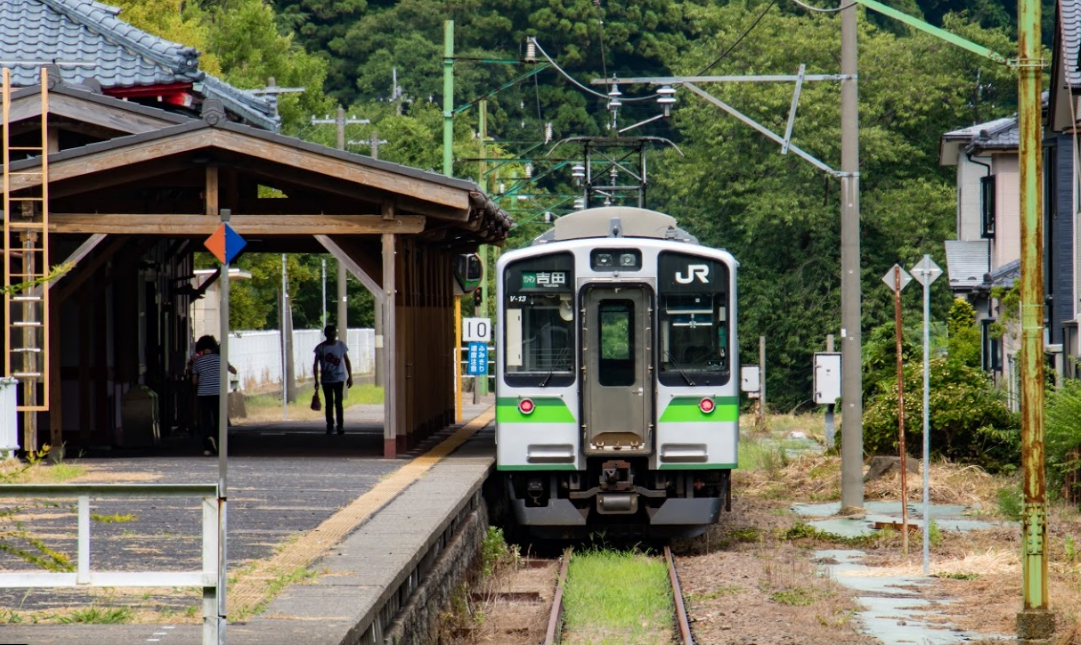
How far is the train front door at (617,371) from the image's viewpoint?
1463 cm

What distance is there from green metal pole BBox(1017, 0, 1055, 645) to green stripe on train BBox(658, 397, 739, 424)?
5.07 meters

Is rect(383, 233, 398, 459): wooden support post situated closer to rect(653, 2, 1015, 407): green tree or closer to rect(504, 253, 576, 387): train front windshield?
rect(504, 253, 576, 387): train front windshield

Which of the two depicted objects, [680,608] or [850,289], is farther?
[850,289]

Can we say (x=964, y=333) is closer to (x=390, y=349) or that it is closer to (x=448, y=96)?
(x=448, y=96)

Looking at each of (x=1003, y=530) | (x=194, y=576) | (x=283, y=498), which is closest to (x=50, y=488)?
(x=194, y=576)

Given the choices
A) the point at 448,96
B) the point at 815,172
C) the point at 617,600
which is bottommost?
the point at 617,600

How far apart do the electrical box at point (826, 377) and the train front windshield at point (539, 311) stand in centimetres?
465

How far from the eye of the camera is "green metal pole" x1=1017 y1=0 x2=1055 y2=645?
370 inches

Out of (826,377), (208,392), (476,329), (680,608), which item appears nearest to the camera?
(680,608)

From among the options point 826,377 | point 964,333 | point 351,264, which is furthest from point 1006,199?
point 351,264

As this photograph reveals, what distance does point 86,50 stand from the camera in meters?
21.8

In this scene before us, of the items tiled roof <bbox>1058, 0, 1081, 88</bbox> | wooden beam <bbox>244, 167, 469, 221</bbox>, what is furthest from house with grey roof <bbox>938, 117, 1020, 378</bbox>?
wooden beam <bbox>244, 167, 469, 221</bbox>

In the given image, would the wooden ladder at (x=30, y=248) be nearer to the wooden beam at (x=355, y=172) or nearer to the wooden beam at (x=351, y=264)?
the wooden beam at (x=355, y=172)

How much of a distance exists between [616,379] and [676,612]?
3.63 meters
